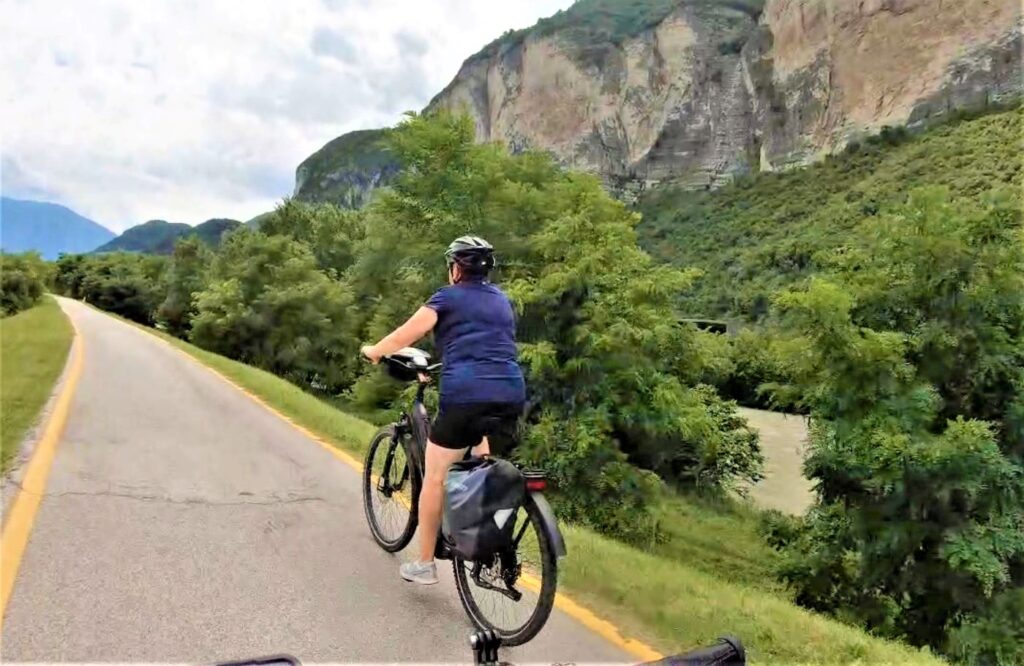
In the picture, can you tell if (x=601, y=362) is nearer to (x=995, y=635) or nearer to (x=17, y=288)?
(x=995, y=635)

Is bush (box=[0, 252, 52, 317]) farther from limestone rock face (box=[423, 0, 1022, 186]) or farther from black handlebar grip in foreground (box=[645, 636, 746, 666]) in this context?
black handlebar grip in foreground (box=[645, 636, 746, 666])

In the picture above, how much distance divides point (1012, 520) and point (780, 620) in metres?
6.82

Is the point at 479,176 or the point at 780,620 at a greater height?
the point at 479,176

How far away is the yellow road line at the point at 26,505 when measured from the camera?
13.5 feet

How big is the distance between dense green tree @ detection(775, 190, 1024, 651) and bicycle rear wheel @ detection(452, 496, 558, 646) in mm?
6736

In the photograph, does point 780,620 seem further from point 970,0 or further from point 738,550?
point 970,0

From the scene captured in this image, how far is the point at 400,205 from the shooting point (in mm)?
20922

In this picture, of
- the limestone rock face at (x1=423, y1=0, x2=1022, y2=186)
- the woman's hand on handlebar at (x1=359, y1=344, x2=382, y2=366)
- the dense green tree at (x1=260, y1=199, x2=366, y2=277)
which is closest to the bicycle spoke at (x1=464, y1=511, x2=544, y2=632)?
the woman's hand on handlebar at (x1=359, y1=344, x2=382, y2=366)

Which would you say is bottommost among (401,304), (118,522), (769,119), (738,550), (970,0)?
(738,550)

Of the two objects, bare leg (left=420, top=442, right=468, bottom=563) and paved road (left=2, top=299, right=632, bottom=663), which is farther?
bare leg (left=420, top=442, right=468, bottom=563)

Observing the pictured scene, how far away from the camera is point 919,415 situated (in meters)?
9.38

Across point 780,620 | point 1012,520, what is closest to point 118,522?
point 780,620

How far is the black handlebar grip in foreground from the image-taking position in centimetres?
214

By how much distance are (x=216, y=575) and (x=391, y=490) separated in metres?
1.24
